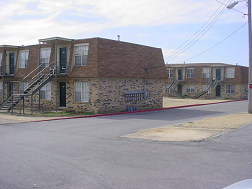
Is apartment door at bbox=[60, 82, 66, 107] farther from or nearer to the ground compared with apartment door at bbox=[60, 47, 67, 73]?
nearer to the ground

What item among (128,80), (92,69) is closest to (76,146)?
(92,69)

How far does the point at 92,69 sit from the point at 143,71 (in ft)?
19.3

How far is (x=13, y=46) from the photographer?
29203 millimetres

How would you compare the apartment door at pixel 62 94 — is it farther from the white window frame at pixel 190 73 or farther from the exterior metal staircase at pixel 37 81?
the white window frame at pixel 190 73

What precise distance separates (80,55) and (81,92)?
294cm

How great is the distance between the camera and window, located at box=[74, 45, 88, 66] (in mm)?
23969

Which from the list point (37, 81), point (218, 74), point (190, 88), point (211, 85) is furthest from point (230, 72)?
point (37, 81)

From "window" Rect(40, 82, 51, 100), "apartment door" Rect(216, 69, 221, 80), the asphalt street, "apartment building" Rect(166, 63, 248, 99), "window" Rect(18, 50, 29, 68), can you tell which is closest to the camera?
the asphalt street

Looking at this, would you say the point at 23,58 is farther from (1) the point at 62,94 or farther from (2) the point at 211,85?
(2) the point at 211,85

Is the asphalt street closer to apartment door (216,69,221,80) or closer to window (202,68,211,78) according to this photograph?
apartment door (216,69,221,80)

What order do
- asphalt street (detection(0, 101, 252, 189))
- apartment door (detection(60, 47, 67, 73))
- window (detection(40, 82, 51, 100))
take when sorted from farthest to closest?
window (detection(40, 82, 51, 100)) < apartment door (detection(60, 47, 67, 73)) < asphalt street (detection(0, 101, 252, 189))

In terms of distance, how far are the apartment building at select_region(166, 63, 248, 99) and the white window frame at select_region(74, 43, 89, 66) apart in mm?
30222

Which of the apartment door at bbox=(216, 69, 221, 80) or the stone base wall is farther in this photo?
the apartment door at bbox=(216, 69, 221, 80)

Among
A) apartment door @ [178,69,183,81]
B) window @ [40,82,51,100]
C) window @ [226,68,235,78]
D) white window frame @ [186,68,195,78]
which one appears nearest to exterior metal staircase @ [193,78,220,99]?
window @ [226,68,235,78]
